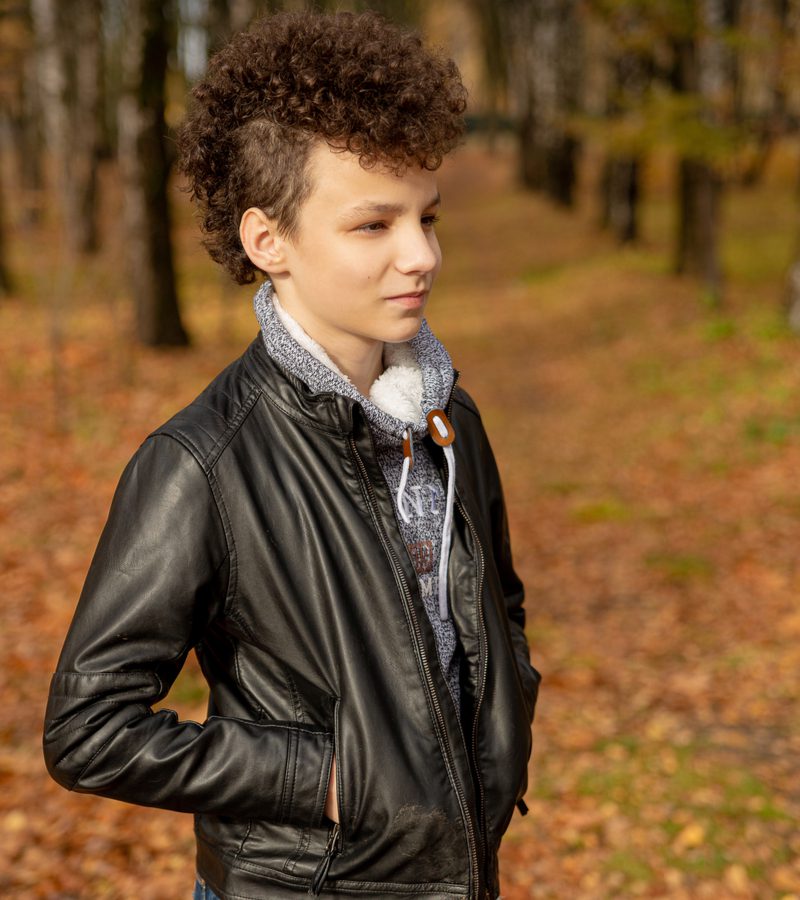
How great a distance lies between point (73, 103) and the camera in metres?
21.9

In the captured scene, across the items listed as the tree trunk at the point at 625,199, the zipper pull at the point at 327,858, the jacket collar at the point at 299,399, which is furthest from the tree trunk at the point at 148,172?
the tree trunk at the point at 625,199

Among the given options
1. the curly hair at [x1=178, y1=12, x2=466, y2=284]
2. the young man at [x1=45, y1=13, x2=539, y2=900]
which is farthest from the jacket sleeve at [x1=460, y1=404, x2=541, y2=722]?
the curly hair at [x1=178, y1=12, x2=466, y2=284]

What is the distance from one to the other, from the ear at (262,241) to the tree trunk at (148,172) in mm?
11519

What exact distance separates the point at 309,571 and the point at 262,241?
671mm

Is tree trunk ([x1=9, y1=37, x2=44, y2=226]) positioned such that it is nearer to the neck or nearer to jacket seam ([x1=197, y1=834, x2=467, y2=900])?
the neck

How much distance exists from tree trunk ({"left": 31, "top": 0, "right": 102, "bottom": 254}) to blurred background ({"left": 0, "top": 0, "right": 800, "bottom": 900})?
3.4 inches

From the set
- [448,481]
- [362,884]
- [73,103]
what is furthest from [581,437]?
[73,103]

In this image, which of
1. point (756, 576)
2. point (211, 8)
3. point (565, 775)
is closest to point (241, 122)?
point (565, 775)

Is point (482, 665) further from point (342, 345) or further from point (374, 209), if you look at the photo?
point (374, 209)

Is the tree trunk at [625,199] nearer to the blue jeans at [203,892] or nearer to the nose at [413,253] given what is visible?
the nose at [413,253]

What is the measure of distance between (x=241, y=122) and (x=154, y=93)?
1177 cm

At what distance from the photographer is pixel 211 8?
49.1ft

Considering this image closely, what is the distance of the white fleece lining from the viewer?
73.5 inches

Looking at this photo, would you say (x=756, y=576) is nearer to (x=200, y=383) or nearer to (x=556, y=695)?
(x=556, y=695)
